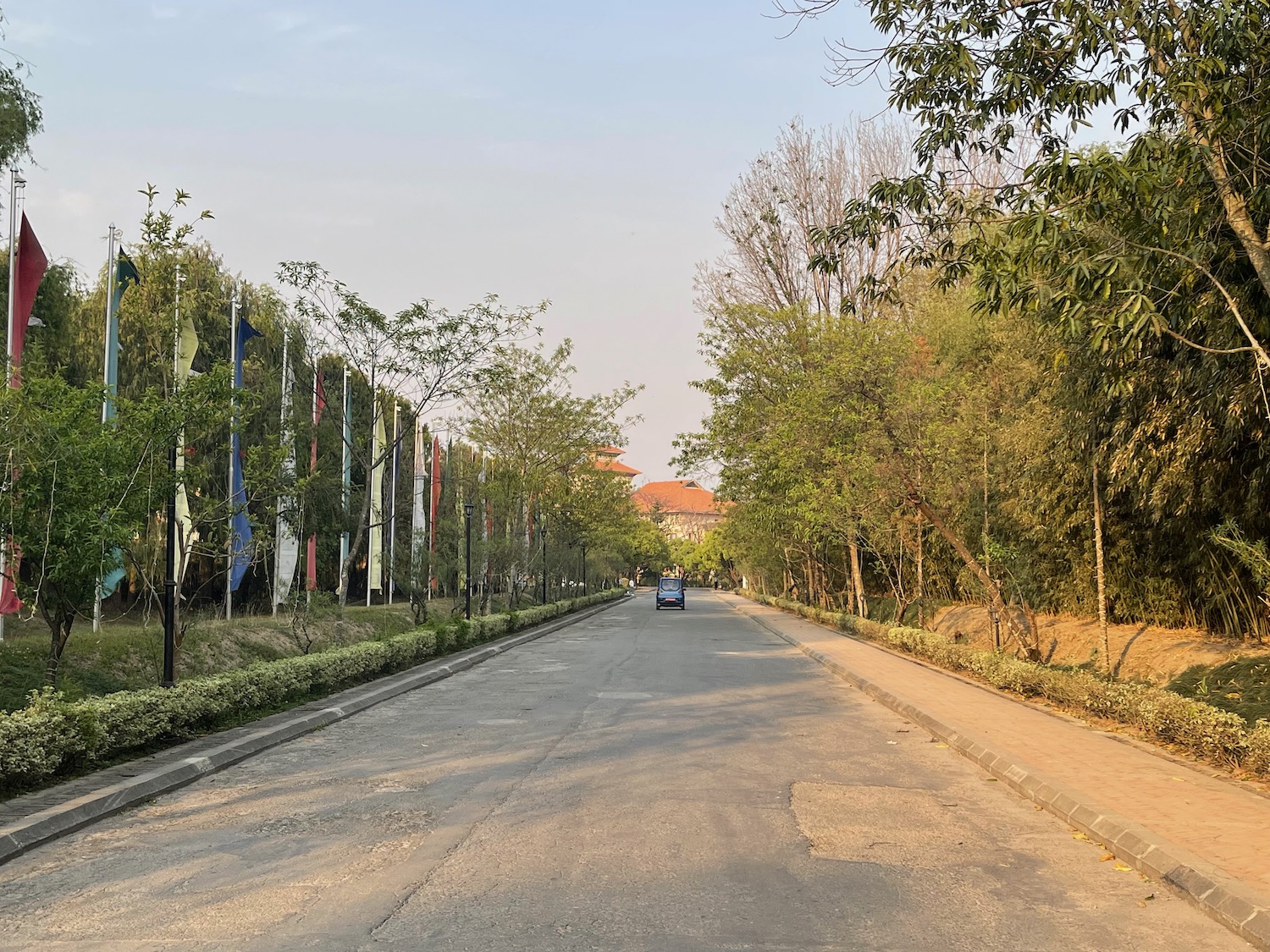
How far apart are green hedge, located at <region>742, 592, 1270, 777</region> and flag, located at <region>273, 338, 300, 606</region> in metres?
10.8

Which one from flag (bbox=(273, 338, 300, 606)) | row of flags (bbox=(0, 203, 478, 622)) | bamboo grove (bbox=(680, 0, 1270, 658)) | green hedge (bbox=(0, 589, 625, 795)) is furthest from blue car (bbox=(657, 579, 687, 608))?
green hedge (bbox=(0, 589, 625, 795))

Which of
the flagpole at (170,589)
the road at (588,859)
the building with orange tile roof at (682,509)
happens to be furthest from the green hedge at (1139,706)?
the building with orange tile roof at (682,509)

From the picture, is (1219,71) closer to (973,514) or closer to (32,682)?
(32,682)

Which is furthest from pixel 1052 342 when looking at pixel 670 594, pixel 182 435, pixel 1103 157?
pixel 670 594

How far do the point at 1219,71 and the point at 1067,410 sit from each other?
8155 millimetres

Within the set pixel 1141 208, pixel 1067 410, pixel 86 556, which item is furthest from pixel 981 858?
pixel 1067 410

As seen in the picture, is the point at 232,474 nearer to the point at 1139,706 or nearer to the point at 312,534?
the point at 312,534

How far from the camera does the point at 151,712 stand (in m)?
9.47

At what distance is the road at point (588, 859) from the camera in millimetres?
4770

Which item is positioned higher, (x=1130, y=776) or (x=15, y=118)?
(x=15, y=118)

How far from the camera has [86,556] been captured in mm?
10141

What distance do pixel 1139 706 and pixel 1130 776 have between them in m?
2.51

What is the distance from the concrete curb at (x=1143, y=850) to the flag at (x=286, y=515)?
9648 mm

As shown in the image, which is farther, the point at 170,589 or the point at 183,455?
the point at 183,455
